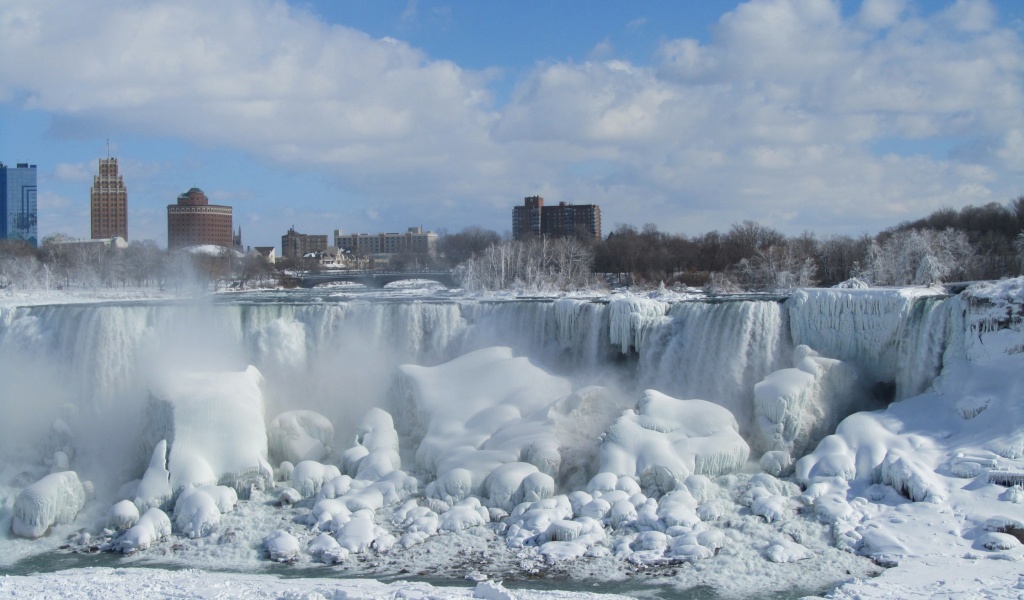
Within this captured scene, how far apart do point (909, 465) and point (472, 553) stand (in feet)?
26.0

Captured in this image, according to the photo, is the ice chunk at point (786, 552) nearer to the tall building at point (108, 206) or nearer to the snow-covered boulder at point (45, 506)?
the snow-covered boulder at point (45, 506)

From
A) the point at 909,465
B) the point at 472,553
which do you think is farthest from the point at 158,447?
the point at 909,465

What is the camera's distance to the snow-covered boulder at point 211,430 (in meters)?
17.2

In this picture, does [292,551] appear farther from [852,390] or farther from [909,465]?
[852,390]

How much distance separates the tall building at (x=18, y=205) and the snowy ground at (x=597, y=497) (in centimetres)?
12591

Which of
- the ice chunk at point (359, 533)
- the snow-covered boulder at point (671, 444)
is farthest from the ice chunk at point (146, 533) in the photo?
the snow-covered boulder at point (671, 444)

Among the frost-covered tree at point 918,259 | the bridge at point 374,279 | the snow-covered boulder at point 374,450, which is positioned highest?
the frost-covered tree at point 918,259

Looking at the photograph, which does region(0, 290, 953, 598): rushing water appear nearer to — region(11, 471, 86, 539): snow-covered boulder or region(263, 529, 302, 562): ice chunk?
region(11, 471, 86, 539): snow-covered boulder

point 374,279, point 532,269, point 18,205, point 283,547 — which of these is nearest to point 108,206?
point 18,205

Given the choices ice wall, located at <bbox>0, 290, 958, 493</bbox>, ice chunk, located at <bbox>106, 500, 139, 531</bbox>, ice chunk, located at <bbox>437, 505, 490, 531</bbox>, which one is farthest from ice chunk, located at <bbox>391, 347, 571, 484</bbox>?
ice chunk, located at <bbox>106, 500, 139, 531</bbox>

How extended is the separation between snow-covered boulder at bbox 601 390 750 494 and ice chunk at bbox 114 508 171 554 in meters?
8.03

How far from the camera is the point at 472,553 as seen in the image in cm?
1375

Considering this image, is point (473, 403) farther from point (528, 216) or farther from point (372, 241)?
point (372, 241)

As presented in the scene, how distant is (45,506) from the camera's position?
51.5 feet
